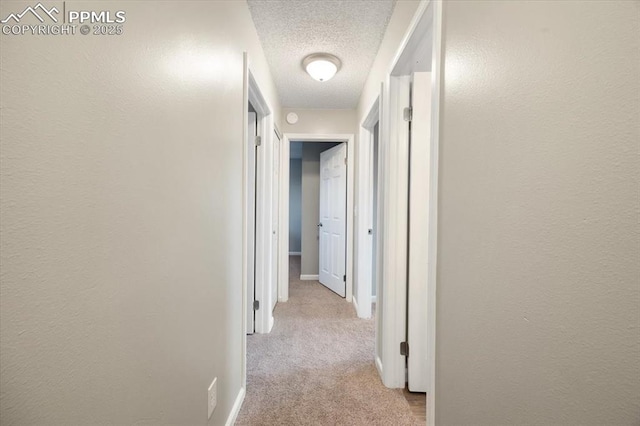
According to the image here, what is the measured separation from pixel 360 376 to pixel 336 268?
2.02 metres

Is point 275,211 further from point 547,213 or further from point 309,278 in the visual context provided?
point 547,213

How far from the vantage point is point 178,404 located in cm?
100

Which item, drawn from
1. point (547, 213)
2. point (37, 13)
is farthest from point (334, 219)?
point (37, 13)

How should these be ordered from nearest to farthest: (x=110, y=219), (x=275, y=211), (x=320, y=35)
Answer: (x=110, y=219) < (x=320, y=35) < (x=275, y=211)

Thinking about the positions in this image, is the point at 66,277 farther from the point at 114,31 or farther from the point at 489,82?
the point at 489,82

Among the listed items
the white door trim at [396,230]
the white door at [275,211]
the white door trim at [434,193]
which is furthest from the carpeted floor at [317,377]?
the white door trim at [434,193]

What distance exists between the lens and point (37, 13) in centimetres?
51

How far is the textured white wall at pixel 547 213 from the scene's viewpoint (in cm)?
47

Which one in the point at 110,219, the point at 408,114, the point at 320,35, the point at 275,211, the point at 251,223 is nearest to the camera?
the point at 110,219

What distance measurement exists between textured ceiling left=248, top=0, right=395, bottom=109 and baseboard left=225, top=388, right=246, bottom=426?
93.8 inches

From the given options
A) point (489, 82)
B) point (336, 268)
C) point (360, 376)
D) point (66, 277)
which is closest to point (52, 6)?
point (66, 277)

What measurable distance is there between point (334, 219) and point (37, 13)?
12.0ft

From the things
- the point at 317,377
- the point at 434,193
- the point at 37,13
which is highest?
the point at 37,13

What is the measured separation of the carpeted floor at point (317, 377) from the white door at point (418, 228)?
0.26 m
